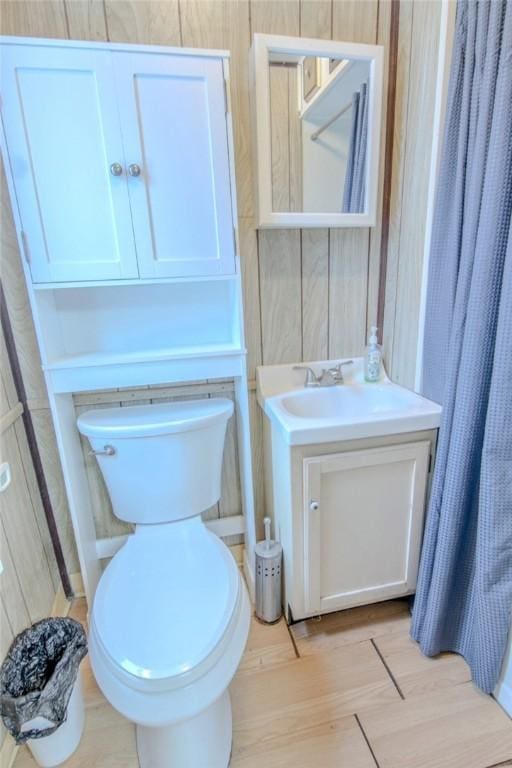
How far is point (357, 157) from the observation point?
133 centimetres

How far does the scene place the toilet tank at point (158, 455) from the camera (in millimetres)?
1215

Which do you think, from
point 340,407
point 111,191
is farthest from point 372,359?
point 111,191

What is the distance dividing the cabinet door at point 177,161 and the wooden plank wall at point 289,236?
23 cm

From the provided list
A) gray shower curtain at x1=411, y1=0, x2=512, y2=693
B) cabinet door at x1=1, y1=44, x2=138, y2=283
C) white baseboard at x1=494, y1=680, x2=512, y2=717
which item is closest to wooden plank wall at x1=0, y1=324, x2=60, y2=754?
cabinet door at x1=1, y1=44, x2=138, y2=283

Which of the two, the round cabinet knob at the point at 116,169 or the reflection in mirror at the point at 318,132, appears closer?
the round cabinet knob at the point at 116,169

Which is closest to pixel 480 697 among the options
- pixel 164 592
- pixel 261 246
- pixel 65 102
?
pixel 164 592

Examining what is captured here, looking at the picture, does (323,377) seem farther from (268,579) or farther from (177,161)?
(177,161)

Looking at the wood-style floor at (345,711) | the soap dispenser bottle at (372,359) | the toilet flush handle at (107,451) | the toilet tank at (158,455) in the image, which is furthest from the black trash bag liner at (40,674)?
the soap dispenser bottle at (372,359)

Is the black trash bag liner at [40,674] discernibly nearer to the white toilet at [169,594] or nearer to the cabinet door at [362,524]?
the white toilet at [169,594]

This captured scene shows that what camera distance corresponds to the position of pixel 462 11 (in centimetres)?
101

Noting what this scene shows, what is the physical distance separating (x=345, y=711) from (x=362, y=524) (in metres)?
0.53

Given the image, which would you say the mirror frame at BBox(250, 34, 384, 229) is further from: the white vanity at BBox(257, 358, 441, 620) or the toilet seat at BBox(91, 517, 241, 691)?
the toilet seat at BBox(91, 517, 241, 691)

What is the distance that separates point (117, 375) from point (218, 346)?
0.34 meters

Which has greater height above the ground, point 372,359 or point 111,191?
point 111,191
